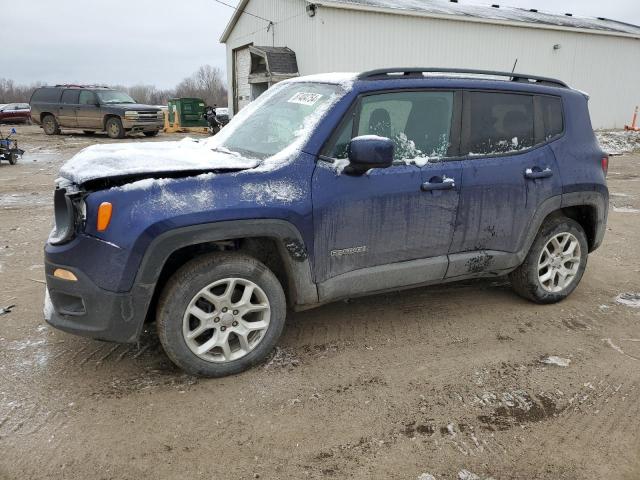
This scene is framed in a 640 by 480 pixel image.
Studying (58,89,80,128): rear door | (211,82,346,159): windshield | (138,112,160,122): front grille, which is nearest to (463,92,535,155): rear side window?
(211,82,346,159): windshield

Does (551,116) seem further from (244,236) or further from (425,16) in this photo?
(425,16)

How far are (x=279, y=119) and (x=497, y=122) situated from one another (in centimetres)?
165

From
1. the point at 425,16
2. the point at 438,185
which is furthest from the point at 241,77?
the point at 438,185

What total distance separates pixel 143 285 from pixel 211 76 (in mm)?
91270

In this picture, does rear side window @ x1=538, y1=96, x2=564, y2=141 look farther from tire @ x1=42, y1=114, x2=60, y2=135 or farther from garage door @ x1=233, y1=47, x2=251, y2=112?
tire @ x1=42, y1=114, x2=60, y2=135

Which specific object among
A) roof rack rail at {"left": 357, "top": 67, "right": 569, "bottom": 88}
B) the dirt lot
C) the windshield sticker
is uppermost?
roof rack rail at {"left": 357, "top": 67, "right": 569, "bottom": 88}

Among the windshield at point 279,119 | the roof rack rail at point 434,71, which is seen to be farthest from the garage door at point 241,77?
the roof rack rail at point 434,71

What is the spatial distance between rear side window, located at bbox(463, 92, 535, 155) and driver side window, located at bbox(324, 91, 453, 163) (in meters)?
0.19

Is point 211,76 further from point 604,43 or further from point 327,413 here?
point 327,413

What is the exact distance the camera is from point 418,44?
17.6 meters

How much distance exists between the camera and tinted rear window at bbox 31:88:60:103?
20438mm

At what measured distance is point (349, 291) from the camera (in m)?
3.43

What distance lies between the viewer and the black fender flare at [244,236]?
2.80m

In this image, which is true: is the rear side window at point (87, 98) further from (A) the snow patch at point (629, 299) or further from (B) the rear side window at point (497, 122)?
(A) the snow patch at point (629, 299)
